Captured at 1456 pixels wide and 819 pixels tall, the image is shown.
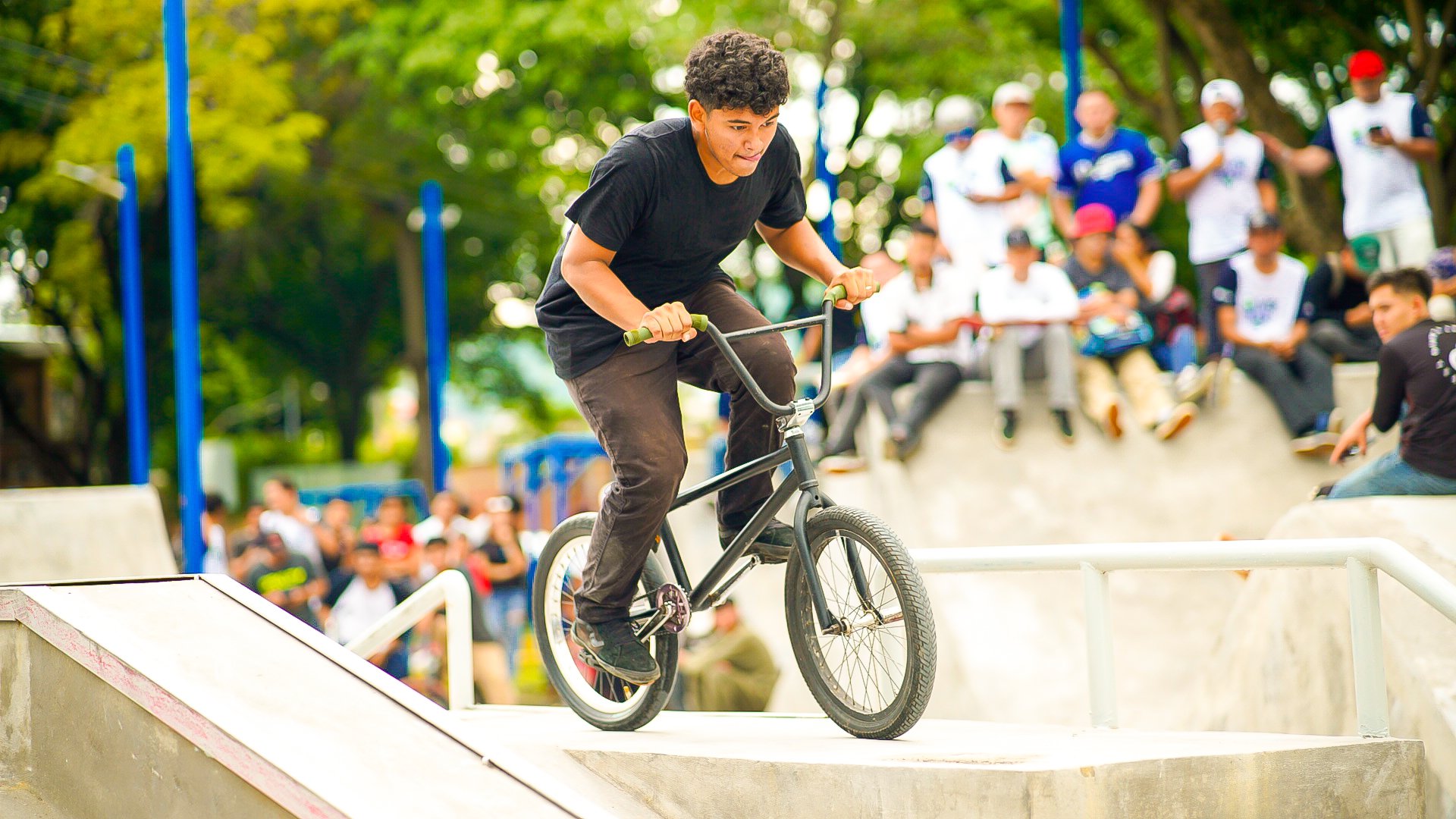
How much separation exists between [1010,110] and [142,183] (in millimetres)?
16715

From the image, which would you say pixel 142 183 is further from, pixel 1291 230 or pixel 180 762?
pixel 180 762

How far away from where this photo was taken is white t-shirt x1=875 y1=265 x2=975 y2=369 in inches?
363

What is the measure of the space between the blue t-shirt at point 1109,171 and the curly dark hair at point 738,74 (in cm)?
613

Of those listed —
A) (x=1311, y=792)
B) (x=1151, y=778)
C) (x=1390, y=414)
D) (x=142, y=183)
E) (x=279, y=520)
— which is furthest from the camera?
(x=142, y=183)

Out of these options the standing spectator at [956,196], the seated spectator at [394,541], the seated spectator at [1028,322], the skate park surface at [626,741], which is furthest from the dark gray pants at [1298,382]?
the seated spectator at [394,541]

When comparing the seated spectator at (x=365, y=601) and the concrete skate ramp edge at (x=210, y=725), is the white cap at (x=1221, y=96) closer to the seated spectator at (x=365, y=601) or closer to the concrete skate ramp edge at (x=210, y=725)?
the seated spectator at (x=365, y=601)

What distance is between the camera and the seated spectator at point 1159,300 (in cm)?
927

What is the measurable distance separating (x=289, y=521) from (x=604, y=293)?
8824mm

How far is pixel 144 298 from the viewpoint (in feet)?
78.9

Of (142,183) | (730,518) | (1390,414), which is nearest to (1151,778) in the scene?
(730,518)

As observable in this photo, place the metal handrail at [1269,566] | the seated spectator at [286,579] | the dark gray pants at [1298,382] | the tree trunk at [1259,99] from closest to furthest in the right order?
the metal handrail at [1269,566], the dark gray pants at [1298,382], the seated spectator at [286,579], the tree trunk at [1259,99]

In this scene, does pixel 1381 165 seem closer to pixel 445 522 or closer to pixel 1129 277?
pixel 1129 277

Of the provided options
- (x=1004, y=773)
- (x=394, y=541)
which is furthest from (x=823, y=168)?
(x=1004, y=773)

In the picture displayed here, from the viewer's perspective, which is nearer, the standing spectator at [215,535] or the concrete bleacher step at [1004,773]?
the concrete bleacher step at [1004,773]
